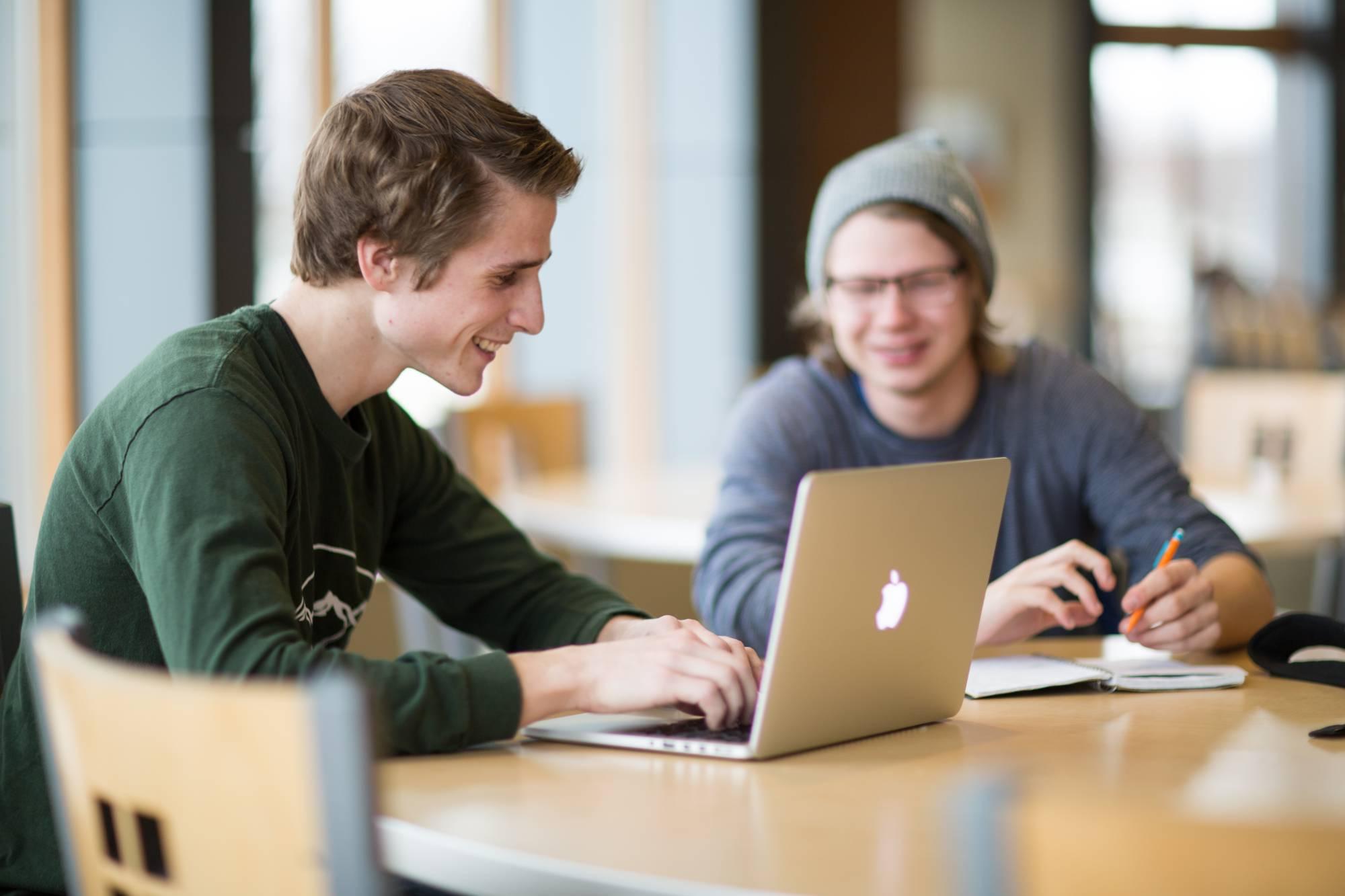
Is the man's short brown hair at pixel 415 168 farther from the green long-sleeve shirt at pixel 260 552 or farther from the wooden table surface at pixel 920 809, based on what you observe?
the wooden table surface at pixel 920 809

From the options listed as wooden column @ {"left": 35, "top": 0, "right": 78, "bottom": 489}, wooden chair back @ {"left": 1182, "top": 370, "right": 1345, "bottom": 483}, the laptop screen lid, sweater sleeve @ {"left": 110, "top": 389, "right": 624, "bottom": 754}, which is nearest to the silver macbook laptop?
the laptop screen lid

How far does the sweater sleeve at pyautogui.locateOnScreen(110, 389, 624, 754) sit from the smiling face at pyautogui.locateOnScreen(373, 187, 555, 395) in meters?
0.21

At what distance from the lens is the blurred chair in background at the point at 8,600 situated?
1.40m

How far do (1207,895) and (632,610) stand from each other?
3.01 ft

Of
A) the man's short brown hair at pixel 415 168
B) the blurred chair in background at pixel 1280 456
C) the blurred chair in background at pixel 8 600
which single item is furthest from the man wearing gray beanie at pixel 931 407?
the blurred chair in background at pixel 1280 456

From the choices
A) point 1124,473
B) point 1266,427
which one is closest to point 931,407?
point 1124,473

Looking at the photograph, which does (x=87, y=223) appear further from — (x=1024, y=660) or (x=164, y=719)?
(x=164, y=719)

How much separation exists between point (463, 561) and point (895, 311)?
26.7 inches

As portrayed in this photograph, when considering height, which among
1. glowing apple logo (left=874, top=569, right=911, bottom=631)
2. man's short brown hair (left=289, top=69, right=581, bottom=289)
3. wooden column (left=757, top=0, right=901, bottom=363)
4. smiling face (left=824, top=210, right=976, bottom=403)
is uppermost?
wooden column (left=757, top=0, right=901, bottom=363)

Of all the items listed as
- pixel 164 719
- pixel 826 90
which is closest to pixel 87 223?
pixel 826 90

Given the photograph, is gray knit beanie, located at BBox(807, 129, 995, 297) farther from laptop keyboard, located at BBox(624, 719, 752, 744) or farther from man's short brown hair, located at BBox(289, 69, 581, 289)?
laptop keyboard, located at BBox(624, 719, 752, 744)

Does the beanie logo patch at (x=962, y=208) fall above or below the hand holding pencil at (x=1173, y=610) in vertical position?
above

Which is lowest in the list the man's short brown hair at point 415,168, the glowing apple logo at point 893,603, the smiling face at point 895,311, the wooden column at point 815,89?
the glowing apple logo at point 893,603

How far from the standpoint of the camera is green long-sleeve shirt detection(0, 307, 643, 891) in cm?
106
